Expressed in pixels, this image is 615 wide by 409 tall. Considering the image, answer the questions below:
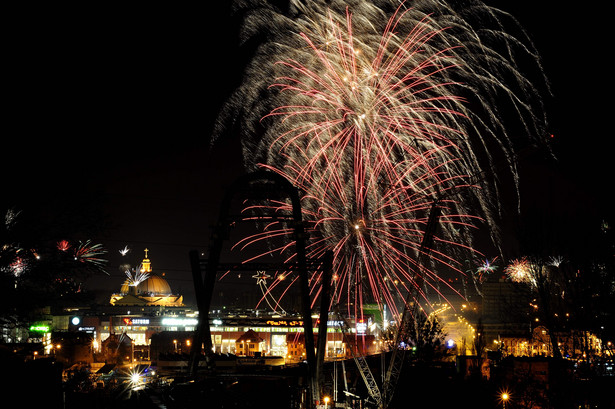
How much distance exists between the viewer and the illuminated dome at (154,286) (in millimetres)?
129875

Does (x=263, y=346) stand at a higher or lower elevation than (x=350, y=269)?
lower

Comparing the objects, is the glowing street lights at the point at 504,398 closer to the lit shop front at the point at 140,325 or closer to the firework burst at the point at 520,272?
the firework burst at the point at 520,272

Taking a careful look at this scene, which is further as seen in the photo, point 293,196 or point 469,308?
point 469,308

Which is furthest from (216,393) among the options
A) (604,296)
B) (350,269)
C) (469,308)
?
(469,308)

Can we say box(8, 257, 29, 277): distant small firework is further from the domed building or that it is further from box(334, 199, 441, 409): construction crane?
the domed building

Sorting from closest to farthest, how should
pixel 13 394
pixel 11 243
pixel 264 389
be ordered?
1. pixel 13 394
2. pixel 11 243
3. pixel 264 389

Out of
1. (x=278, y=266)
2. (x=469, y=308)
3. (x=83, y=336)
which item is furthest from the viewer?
(x=469, y=308)

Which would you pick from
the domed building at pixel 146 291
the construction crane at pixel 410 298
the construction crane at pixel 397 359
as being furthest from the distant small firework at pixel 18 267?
the domed building at pixel 146 291

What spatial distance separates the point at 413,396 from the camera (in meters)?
35.3

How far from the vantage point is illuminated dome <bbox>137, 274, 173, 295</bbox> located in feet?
426

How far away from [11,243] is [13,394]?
5600 millimetres

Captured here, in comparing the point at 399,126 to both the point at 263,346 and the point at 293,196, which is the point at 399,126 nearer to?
the point at 293,196

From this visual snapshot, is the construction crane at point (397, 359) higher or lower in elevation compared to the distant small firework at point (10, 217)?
lower

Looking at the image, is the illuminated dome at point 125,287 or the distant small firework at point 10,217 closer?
the distant small firework at point 10,217
